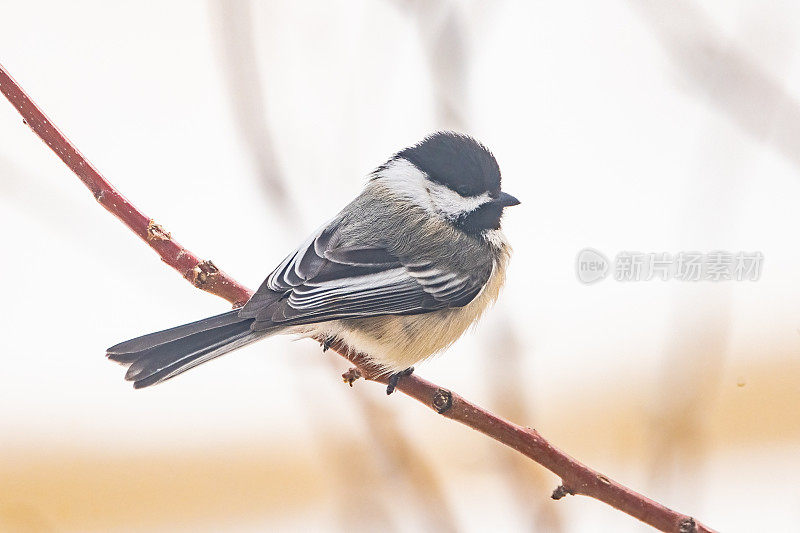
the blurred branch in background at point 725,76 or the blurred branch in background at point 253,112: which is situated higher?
the blurred branch in background at point 725,76

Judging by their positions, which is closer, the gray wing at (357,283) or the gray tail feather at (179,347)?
the gray tail feather at (179,347)

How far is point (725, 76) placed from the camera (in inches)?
41.9

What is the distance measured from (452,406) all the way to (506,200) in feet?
0.87

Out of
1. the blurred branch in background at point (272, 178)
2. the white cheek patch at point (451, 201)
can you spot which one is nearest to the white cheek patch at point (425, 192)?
the white cheek patch at point (451, 201)

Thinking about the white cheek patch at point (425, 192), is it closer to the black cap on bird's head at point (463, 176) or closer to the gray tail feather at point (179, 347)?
the black cap on bird's head at point (463, 176)

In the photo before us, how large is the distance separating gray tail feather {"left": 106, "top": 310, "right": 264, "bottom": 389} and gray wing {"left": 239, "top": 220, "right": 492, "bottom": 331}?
45mm

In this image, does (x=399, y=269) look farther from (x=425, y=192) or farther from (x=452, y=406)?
(x=452, y=406)

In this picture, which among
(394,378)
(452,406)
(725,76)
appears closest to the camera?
(452,406)

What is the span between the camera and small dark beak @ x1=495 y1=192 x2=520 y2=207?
97 centimetres

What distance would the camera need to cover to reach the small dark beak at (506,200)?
3.20 ft

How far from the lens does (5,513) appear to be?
133 cm

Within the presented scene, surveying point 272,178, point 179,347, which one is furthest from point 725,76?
point 179,347

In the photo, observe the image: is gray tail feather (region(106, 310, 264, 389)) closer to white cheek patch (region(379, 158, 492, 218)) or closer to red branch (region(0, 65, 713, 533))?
red branch (region(0, 65, 713, 533))

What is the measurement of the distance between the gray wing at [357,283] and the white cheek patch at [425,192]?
0.07 meters
